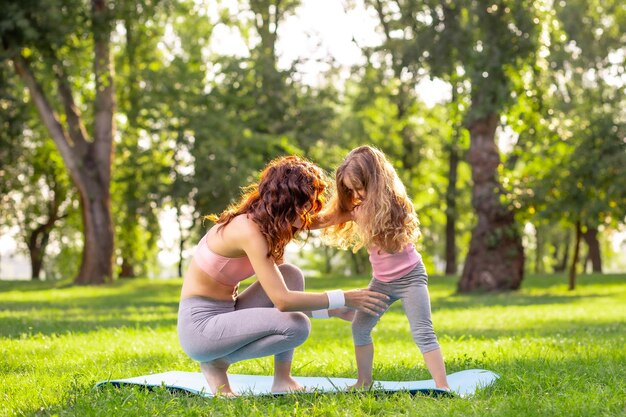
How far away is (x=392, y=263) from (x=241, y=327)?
45.1 inches

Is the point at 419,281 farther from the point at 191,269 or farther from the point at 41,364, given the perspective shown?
the point at 41,364

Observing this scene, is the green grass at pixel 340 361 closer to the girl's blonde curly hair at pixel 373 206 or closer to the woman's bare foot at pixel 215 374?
the woman's bare foot at pixel 215 374

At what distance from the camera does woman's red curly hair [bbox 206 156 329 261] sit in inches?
228

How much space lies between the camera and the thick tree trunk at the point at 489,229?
22016 millimetres

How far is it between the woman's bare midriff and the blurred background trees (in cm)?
1578

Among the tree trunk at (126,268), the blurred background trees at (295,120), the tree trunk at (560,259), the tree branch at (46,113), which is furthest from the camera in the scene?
the tree trunk at (560,259)

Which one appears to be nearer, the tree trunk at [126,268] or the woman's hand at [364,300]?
the woman's hand at [364,300]

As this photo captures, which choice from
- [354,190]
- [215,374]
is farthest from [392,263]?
[215,374]

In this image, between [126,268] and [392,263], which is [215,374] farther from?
[126,268]

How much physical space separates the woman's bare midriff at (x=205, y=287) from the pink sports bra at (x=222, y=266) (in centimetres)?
4

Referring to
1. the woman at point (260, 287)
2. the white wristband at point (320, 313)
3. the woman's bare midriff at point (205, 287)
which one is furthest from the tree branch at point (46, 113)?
the white wristband at point (320, 313)

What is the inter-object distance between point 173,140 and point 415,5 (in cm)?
1315

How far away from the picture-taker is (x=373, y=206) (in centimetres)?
614

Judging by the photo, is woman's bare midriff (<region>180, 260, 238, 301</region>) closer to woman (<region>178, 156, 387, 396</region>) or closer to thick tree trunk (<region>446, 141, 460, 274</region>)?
woman (<region>178, 156, 387, 396</region>)
